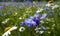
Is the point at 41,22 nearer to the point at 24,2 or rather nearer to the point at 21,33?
the point at 21,33

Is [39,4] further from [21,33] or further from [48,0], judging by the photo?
[21,33]

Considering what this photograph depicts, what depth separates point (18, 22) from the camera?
24.8 inches

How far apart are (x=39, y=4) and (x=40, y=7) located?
4 cm

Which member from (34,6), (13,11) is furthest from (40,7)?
(13,11)

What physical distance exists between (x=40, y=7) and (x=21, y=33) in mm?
144

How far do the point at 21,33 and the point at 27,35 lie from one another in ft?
0.08

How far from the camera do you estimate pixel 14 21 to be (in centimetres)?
66

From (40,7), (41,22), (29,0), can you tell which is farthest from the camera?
(29,0)

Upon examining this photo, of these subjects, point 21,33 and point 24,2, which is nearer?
point 21,33

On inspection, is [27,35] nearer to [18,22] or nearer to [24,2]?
[18,22]

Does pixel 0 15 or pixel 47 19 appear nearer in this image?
pixel 47 19

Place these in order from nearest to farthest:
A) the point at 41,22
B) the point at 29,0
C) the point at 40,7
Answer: the point at 41,22
the point at 40,7
the point at 29,0

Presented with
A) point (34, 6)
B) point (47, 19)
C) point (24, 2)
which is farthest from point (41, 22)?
point (24, 2)

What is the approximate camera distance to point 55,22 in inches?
22.3
